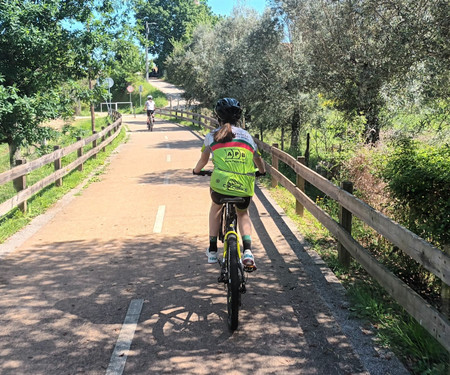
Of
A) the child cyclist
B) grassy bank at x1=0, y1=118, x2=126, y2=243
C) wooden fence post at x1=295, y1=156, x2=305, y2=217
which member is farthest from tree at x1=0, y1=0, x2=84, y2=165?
the child cyclist

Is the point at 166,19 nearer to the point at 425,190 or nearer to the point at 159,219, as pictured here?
the point at 159,219

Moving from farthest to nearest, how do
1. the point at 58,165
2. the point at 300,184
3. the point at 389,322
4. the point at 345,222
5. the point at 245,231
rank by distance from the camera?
the point at 58,165, the point at 300,184, the point at 345,222, the point at 245,231, the point at 389,322

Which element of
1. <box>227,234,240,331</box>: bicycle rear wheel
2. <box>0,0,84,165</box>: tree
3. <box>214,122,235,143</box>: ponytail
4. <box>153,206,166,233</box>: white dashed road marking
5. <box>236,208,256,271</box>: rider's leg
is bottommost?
<box>153,206,166,233</box>: white dashed road marking

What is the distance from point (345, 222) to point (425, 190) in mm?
1190

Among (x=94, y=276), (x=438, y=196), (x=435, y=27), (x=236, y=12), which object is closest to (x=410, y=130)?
(x=435, y=27)

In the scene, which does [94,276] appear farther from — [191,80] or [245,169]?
[191,80]

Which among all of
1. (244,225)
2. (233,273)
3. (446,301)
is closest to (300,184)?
(244,225)

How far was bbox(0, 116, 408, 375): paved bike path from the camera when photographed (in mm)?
3809

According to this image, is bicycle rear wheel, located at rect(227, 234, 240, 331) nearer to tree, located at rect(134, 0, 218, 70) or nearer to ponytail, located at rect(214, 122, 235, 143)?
ponytail, located at rect(214, 122, 235, 143)

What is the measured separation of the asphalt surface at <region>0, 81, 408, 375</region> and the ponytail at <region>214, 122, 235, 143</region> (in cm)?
170

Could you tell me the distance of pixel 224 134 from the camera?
14.9ft

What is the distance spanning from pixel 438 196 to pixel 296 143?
14.8m

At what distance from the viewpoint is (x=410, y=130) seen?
11781 mm

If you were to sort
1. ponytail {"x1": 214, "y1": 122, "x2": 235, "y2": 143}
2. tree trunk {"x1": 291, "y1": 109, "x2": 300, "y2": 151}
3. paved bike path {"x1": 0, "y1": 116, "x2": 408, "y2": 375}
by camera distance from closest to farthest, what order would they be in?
paved bike path {"x1": 0, "y1": 116, "x2": 408, "y2": 375} < ponytail {"x1": 214, "y1": 122, "x2": 235, "y2": 143} < tree trunk {"x1": 291, "y1": 109, "x2": 300, "y2": 151}
